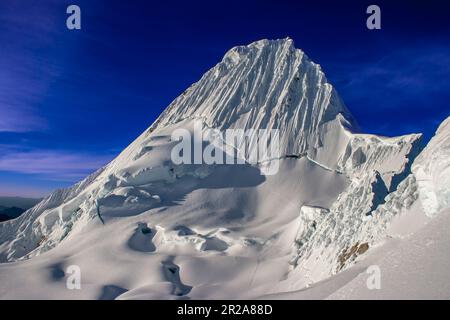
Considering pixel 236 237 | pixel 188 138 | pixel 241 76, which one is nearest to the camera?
pixel 236 237

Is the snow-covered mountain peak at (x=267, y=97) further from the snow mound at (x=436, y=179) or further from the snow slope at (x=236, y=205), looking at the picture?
the snow mound at (x=436, y=179)

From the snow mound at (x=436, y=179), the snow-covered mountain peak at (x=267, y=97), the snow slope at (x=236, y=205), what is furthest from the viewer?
the snow-covered mountain peak at (x=267, y=97)

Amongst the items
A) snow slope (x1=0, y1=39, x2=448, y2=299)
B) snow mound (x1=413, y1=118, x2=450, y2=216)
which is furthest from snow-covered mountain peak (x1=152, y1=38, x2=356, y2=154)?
snow mound (x1=413, y1=118, x2=450, y2=216)

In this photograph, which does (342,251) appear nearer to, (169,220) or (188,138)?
(169,220)

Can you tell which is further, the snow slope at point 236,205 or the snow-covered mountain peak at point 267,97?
the snow-covered mountain peak at point 267,97

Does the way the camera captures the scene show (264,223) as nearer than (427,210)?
No

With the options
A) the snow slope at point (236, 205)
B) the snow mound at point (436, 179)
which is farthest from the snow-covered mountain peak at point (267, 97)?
the snow mound at point (436, 179)

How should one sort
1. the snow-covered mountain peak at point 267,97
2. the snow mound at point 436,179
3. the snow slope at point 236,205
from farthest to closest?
the snow-covered mountain peak at point 267,97 < the snow slope at point 236,205 < the snow mound at point 436,179

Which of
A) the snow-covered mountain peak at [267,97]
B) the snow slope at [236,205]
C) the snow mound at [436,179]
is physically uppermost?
the snow-covered mountain peak at [267,97]
